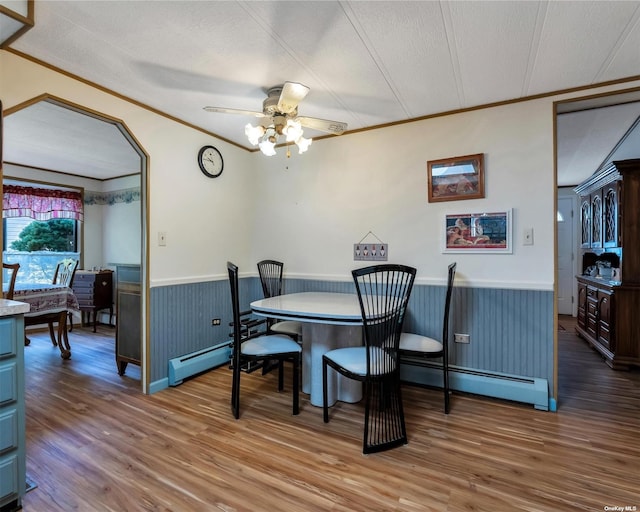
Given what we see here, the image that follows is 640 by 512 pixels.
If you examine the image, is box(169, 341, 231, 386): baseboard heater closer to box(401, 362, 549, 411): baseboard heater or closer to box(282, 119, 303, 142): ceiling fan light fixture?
box(401, 362, 549, 411): baseboard heater

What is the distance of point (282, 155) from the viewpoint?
3600 millimetres

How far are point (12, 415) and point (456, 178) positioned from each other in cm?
316

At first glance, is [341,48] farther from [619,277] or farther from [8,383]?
[619,277]

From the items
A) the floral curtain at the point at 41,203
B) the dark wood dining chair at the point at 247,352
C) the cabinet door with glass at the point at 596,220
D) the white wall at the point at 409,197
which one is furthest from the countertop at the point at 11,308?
the cabinet door with glass at the point at 596,220

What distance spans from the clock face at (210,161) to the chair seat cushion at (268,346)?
5.76ft

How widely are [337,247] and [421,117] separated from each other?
1401 millimetres

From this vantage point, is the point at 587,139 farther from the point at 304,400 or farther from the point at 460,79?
the point at 304,400

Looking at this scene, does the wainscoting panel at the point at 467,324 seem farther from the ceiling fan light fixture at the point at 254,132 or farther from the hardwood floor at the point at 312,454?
the ceiling fan light fixture at the point at 254,132

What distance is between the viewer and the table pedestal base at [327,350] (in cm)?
247

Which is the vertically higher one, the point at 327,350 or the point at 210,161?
the point at 210,161

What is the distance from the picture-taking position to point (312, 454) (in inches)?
74.7

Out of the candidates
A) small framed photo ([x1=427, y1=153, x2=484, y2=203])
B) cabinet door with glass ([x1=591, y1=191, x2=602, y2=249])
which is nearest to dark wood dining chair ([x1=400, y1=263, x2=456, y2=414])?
small framed photo ([x1=427, y1=153, x2=484, y2=203])

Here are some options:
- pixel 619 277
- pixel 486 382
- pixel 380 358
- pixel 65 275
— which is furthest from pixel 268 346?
pixel 619 277

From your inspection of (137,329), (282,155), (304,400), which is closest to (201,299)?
(137,329)
